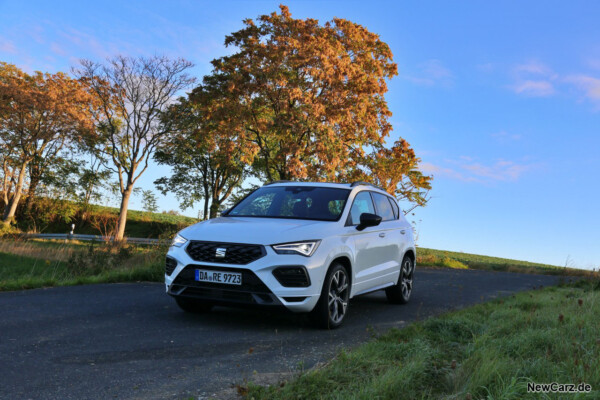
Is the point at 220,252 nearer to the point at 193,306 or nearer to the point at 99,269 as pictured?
the point at 193,306

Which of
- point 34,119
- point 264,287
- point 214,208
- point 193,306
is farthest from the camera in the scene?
→ point 34,119

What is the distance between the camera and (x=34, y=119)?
40.7m

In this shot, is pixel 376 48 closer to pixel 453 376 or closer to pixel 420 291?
pixel 420 291

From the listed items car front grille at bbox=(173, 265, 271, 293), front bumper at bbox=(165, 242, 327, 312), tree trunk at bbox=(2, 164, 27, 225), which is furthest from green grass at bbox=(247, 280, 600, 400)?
tree trunk at bbox=(2, 164, 27, 225)

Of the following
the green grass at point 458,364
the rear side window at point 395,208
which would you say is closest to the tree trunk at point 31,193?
the rear side window at point 395,208

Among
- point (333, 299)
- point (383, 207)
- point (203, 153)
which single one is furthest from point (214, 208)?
point (333, 299)

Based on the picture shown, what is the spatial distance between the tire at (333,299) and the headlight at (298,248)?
0.43m

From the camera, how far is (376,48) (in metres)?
28.9

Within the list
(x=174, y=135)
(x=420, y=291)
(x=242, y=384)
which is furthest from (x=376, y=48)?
(x=242, y=384)

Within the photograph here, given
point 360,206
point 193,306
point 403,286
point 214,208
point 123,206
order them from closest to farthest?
point 193,306 < point 360,206 < point 403,286 < point 214,208 < point 123,206

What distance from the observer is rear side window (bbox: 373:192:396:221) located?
830 centimetres

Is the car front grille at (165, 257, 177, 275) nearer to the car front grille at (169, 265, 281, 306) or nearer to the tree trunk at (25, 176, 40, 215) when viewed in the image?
the car front grille at (169, 265, 281, 306)

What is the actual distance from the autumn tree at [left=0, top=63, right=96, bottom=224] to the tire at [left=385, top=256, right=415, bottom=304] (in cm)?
3462

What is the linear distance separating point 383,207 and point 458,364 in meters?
4.35
